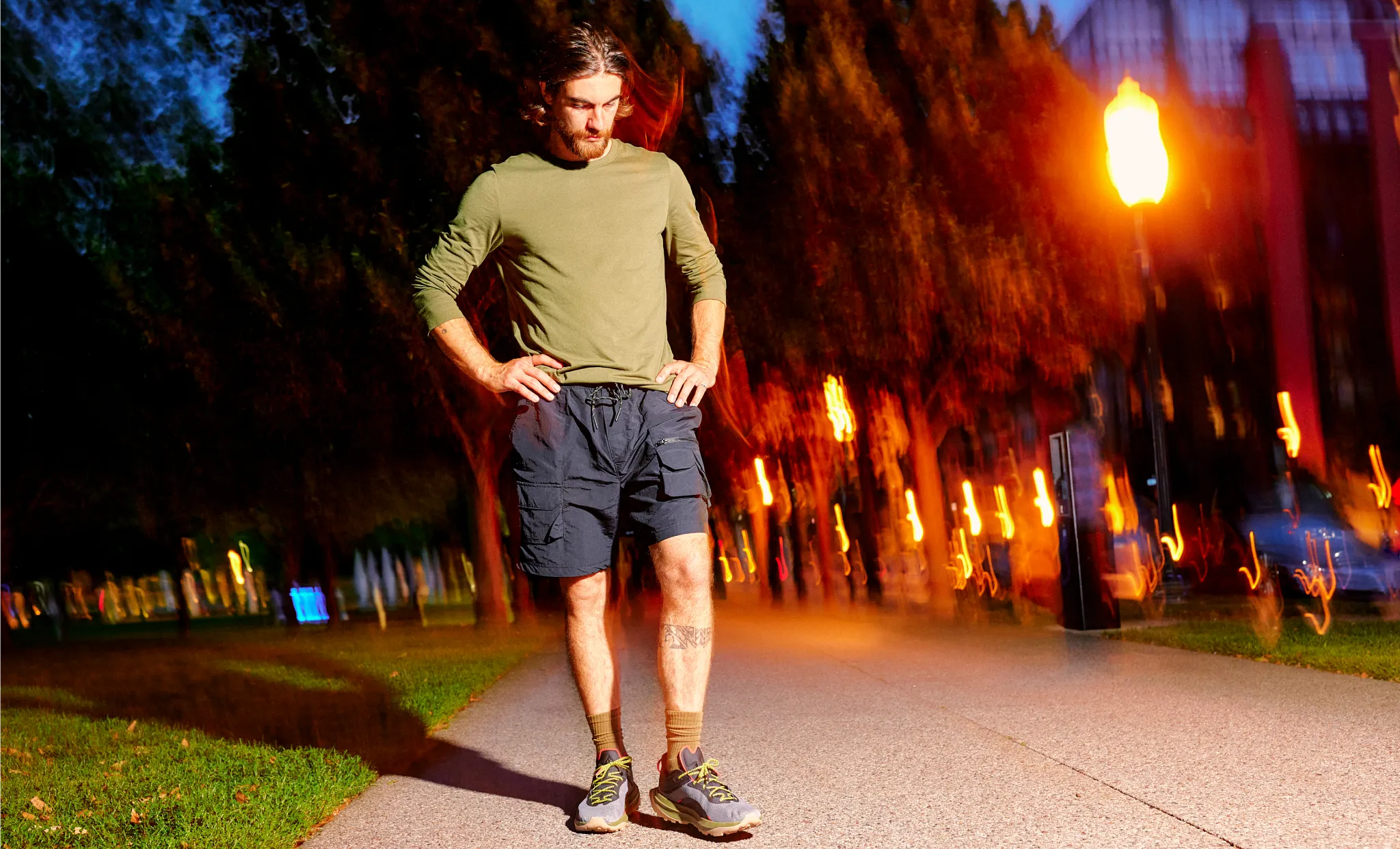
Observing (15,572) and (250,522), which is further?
(15,572)

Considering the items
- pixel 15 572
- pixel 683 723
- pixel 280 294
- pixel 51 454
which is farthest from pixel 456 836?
pixel 15 572

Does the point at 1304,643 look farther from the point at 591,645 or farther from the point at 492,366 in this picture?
the point at 492,366

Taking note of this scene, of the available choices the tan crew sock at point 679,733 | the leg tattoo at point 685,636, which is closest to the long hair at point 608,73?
the leg tattoo at point 685,636

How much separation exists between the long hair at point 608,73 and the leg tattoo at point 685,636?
63.7 inches

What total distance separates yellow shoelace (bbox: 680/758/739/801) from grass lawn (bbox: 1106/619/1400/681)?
541cm

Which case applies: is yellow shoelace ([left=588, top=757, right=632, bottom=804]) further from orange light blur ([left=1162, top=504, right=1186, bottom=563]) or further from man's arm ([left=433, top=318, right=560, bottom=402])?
orange light blur ([left=1162, top=504, right=1186, bottom=563])

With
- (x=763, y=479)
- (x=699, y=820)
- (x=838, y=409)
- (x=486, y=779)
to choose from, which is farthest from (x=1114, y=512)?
(x=699, y=820)

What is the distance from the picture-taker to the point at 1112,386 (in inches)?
2077

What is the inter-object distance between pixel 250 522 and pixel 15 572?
347 inches

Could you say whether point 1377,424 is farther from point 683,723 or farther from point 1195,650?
point 683,723

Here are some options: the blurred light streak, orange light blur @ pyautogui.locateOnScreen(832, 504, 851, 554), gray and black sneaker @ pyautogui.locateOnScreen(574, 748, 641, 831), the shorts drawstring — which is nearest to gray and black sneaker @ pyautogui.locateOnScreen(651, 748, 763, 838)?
gray and black sneaker @ pyautogui.locateOnScreen(574, 748, 641, 831)

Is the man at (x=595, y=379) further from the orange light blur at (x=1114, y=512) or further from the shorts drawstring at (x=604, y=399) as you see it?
the orange light blur at (x=1114, y=512)

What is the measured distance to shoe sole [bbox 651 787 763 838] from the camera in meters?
3.65

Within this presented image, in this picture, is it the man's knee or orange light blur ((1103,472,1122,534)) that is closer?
the man's knee
